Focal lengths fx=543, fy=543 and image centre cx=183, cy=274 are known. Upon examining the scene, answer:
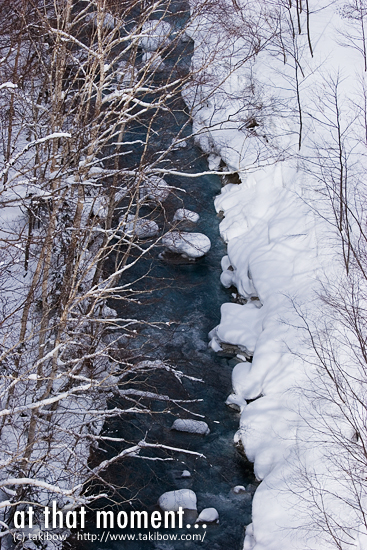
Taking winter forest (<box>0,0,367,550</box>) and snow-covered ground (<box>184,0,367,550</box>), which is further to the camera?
snow-covered ground (<box>184,0,367,550</box>)

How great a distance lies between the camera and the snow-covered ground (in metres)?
8.06

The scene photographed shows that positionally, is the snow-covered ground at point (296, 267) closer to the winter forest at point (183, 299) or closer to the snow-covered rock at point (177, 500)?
the winter forest at point (183, 299)

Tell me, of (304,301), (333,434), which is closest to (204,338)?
(304,301)

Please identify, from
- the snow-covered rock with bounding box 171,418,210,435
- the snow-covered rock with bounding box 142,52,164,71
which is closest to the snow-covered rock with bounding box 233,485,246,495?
the snow-covered rock with bounding box 171,418,210,435

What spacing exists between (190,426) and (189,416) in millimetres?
362

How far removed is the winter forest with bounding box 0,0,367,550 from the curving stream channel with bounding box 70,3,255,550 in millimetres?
39

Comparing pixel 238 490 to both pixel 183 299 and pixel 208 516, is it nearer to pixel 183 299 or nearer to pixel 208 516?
pixel 208 516

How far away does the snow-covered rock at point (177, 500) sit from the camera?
827cm

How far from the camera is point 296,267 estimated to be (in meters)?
12.3

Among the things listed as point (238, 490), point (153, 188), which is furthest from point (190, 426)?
point (153, 188)

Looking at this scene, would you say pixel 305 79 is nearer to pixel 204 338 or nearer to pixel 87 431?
pixel 204 338

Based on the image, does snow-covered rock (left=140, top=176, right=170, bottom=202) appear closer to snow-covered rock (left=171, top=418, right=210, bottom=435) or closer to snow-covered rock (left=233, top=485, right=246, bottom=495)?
snow-covered rock (left=171, top=418, right=210, bottom=435)

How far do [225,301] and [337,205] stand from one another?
133 inches

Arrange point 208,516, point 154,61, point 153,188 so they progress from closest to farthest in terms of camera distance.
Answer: point 208,516
point 153,188
point 154,61
